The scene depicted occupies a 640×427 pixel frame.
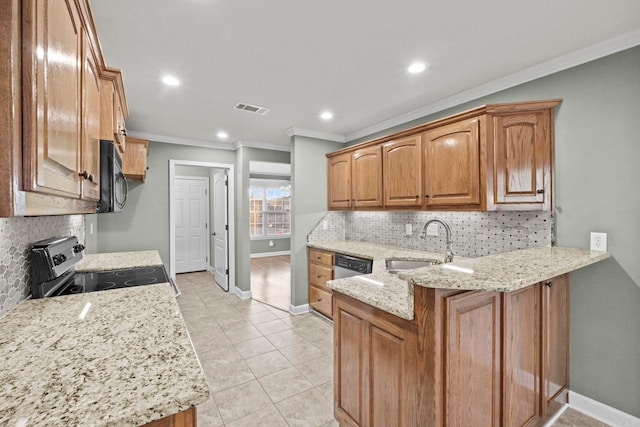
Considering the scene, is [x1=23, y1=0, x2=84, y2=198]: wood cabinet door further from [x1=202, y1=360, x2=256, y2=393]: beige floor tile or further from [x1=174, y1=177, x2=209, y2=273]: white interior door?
[x1=174, y1=177, x2=209, y2=273]: white interior door

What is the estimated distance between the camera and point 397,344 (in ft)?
4.39

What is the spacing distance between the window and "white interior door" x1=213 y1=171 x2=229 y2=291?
3.17 meters

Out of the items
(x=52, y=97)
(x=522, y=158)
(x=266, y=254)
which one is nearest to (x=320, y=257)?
(x=522, y=158)

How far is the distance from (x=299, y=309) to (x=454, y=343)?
288 centimetres

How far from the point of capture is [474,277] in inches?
44.3

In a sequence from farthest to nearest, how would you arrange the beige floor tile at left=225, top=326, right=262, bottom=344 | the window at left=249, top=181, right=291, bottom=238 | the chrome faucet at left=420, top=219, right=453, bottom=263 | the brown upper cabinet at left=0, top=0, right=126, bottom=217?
the window at left=249, top=181, right=291, bottom=238
the beige floor tile at left=225, top=326, right=262, bottom=344
the chrome faucet at left=420, top=219, right=453, bottom=263
the brown upper cabinet at left=0, top=0, right=126, bottom=217

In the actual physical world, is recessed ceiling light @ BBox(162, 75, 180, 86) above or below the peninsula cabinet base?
above

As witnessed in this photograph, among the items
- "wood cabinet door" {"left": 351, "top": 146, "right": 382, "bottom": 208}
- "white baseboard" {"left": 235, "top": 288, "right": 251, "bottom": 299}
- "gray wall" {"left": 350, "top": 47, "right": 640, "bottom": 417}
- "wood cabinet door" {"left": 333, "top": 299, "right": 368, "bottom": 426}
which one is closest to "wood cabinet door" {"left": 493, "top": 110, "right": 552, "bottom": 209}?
"gray wall" {"left": 350, "top": 47, "right": 640, "bottom": 417}

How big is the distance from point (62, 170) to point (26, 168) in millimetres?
244

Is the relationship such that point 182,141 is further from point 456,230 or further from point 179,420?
point 179,420

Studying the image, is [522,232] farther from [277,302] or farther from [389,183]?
[277,302]

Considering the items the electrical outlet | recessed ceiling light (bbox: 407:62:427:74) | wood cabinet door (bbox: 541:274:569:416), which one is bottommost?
wood cabinet door (bbox: 541:274:569:416)

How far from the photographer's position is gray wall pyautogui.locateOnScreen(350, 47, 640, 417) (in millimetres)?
1816

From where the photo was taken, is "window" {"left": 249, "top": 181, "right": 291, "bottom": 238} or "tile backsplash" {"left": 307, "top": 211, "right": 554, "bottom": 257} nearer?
"tile backsplash" {"left": 307, "top": 211, "right": 554, "bottom": 257}
